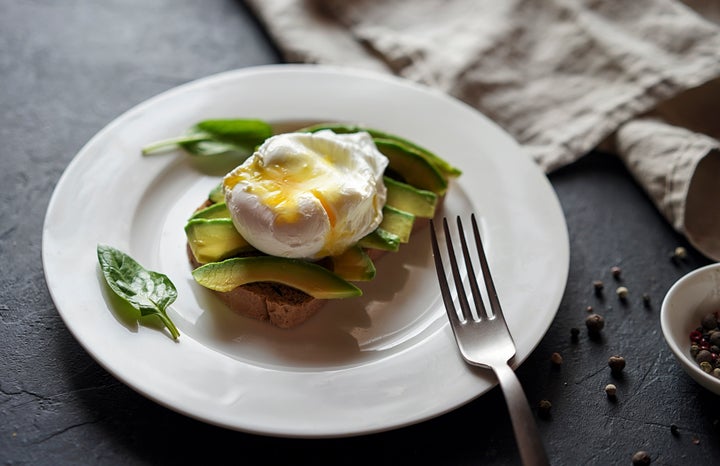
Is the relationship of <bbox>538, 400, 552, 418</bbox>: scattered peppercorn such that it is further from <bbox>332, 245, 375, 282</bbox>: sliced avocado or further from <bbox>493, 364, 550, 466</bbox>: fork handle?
<bbox>332, 245, 375, 282</bbox>: sliced avocado


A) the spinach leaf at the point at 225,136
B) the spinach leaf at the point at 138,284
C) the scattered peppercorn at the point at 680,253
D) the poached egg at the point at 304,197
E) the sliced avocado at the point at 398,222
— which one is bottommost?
the scattered peppercorn at the point at 680,253

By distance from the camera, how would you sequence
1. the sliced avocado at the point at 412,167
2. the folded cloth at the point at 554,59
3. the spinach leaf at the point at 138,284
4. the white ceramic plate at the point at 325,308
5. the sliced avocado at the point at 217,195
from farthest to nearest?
the folded cloth at the point at 554,59 < the sliced avocado at the point at 412,167 < the sliced avocado at the point at 217,195 < the spinach leaf at the point at 138,284 < the white ceramic plate at the point at 325,308

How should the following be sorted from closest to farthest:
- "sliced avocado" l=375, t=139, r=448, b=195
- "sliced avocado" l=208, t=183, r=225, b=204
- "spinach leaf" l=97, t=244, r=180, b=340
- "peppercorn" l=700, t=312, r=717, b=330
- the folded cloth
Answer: "spinach leaf" l=97, t=244, r=180, b=340 → "peppercorn" l=700, t=312, r=717, b=330 → "sliced avocado" l=208, t=183, r=225, b=204 → "sliced avocado" l=375, t=139, r=448, b=195 → the folded cloth

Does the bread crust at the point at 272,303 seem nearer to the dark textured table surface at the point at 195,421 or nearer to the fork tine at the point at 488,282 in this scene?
the dark textured table surface at the point at 195,421

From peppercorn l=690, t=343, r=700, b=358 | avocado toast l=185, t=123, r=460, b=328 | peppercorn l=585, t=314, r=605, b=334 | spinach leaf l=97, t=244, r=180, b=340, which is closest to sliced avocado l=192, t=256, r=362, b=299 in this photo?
avocado toast l=185, t=123, r=460, b=328

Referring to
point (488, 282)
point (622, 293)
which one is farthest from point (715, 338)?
point (488, 282)

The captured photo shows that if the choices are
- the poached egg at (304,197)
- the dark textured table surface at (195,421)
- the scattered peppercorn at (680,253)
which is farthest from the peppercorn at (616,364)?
the poached egg at (304,197)
